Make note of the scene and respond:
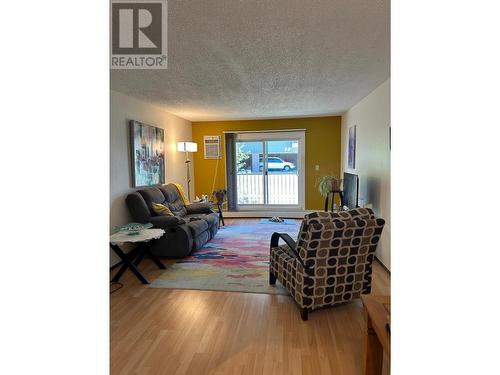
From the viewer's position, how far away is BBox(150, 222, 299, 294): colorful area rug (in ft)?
10.6

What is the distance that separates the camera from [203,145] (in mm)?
7238

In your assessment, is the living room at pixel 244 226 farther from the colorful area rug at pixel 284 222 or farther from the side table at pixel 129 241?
the colorful area rug at pixel 284 222

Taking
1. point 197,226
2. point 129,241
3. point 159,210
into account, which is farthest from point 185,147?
point 129,241

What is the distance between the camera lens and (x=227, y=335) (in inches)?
90.2

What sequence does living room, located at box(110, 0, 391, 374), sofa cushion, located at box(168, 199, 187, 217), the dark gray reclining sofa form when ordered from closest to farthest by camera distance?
living room, located at box(110, 0, 391, 374) < the dark gray reclining sofa < sofa cushion, located at box(168, 199, 187, 217)

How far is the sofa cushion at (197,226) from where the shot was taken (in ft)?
14.0

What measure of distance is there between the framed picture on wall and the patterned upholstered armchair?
10.2 ft

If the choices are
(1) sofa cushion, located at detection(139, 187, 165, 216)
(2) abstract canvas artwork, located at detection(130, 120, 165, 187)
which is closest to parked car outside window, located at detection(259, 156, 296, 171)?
(2) abstract canvas artwork, located at detection(130, 120, 165, 187)

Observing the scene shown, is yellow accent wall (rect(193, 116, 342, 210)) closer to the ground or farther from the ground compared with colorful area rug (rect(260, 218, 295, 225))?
farther from the ground

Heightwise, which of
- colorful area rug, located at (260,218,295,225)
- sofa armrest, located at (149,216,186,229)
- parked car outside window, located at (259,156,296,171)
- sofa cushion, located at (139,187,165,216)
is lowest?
colorful area rug, located at (260,218,295,225)

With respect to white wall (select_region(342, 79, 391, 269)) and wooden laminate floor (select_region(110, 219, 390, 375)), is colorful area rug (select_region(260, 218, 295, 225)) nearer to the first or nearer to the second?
white wall (select_region(342, 79, 391, 269))
